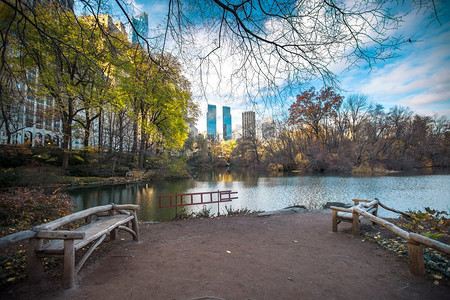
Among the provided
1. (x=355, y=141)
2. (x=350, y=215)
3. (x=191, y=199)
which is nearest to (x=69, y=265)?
(x=350, y=215)

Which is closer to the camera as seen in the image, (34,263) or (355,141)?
(34,263)

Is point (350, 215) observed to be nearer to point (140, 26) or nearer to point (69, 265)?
point (69, 265)

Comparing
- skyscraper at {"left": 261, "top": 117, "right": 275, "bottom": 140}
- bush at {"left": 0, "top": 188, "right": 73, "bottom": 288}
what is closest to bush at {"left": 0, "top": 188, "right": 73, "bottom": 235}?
bush at {"left": 0, "top": 188, "right": 73, "bottom": 288}

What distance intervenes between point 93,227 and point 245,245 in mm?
2625

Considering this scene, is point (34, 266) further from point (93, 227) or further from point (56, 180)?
point (56, 180)

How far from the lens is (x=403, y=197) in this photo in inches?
433

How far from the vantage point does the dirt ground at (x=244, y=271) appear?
230 centimetres

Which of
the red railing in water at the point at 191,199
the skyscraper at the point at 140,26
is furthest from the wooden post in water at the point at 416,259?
the red railing in water at the point at 191,199

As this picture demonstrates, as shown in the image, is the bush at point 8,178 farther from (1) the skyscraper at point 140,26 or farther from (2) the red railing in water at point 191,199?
(1) the skyscraper at point 140,26

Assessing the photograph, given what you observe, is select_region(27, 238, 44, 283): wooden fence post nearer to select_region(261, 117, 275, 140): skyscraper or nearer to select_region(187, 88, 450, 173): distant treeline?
select_region(261, 117, 275, 140): skyscraper

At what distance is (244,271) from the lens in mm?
2850

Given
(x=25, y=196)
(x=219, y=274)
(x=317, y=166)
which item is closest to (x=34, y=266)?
(x=219, y=274)

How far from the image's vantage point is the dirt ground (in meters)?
2.30

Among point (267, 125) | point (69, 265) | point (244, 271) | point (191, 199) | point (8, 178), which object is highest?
point (267, 125)
